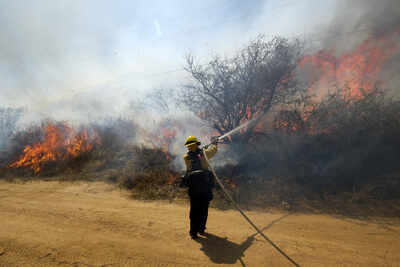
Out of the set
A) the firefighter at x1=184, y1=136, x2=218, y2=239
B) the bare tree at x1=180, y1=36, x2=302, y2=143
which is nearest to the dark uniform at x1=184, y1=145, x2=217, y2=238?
the firefighter at x1=184, y1=136, x2=218, y2=239

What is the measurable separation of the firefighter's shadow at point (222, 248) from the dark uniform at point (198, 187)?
0.31 meters

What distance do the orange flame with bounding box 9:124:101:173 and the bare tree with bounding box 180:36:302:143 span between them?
7916 millimetres

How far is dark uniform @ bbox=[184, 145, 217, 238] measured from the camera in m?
3.74

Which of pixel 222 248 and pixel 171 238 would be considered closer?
pixel 222 248

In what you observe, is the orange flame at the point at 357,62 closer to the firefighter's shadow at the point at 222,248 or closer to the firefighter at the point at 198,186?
the firefighter at the point at 198,186

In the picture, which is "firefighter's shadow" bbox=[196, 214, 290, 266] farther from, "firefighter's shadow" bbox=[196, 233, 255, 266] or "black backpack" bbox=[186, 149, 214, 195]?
"black backpack" bbox=[186, 149, 214, 195]

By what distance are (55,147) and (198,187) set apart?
1181 cm

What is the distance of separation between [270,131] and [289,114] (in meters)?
1.05

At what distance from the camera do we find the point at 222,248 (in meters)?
3.42

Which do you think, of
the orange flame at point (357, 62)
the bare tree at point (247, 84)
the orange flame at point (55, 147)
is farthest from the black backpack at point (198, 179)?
the orange flame at point (55, 147)

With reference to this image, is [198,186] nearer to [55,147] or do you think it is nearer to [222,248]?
[222,248]

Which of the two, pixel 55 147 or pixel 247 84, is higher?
pixel 247 84

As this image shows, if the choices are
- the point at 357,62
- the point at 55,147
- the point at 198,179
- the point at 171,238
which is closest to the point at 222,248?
the point at 171,238

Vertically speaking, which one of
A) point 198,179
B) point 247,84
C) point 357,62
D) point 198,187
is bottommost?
point 198,187
